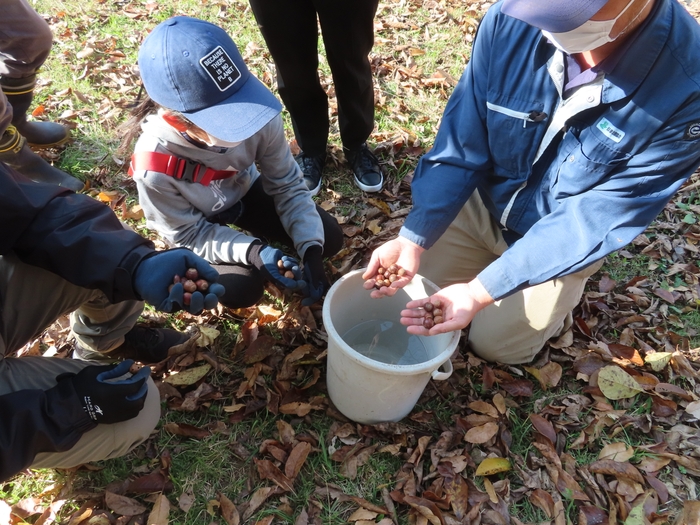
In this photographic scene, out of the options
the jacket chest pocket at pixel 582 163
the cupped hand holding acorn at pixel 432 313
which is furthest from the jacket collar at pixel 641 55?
the cupped hand holding acorn at pixel 432 313

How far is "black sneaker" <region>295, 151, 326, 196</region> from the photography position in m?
3.42

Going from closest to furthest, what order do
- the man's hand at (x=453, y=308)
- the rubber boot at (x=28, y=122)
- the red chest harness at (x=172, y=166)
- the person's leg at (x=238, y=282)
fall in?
the man's hand at (x=453, y=308)
the red chest harness at (x=172, y=166)
the person's leg at (x=238, y=282)
the rubber boot at (x=28, y=122)

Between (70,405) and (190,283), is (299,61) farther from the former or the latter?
(70,405)

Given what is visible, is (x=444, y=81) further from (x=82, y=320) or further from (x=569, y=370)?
(x=82, y=320)

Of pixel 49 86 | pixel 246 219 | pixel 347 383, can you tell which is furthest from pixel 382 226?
pixel 49 86

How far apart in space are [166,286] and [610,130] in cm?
181

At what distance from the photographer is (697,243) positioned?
3.32 m

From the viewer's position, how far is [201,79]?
190 centimetres

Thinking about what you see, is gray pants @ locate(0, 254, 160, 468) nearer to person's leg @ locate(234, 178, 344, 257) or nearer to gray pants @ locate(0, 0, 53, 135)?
person's leg @ locate(234, 178, 344, 257)

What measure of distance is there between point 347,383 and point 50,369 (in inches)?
48.9

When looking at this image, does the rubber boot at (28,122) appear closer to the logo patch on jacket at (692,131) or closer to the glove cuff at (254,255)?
the glove cuff at (254,255)

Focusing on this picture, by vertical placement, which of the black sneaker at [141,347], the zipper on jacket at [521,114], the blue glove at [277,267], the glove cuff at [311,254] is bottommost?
the black sneaker at [141,347]

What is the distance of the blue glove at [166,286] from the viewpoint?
6.24 ft

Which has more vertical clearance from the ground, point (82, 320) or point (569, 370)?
point (82, 320)
